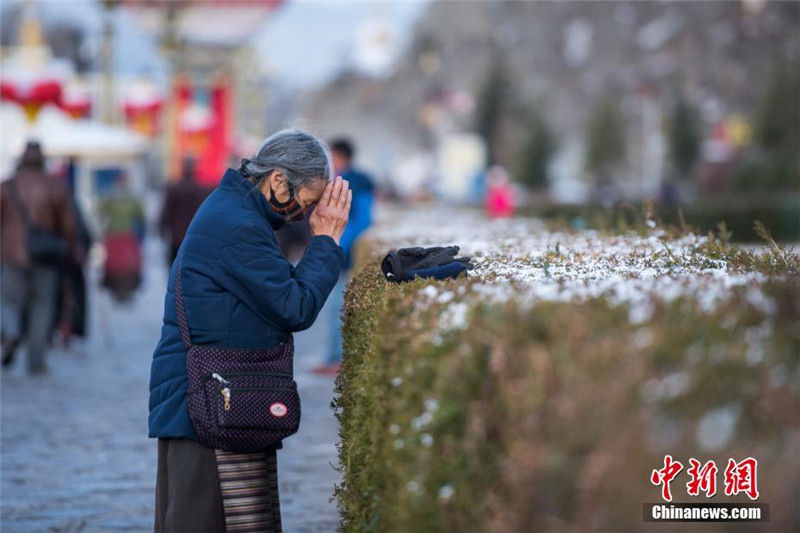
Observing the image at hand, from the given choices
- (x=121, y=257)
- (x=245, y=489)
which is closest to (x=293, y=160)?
(x=245, y=489)

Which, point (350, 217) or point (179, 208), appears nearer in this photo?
point (350, 217)

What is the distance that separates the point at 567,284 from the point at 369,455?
2.54 ft

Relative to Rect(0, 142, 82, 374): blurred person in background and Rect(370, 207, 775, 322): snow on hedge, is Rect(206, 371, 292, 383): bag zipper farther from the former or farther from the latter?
Rect(0, 142, 82, 374): blurred person in background

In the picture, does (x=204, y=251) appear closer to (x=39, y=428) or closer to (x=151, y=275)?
(x=39, y=428)

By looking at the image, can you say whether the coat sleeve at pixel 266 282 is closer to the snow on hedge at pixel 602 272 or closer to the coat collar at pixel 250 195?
the coat collar at pixel 250 195

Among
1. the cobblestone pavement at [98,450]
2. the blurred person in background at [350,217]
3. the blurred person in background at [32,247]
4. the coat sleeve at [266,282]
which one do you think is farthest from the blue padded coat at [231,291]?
the blurred person in background at [32,247]

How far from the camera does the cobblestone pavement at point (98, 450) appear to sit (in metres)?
7.10

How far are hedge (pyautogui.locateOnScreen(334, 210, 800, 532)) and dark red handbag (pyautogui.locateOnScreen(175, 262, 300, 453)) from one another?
1.70 feet

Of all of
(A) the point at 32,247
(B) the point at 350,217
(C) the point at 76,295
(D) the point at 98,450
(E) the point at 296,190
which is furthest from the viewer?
(C) the point at 76,295

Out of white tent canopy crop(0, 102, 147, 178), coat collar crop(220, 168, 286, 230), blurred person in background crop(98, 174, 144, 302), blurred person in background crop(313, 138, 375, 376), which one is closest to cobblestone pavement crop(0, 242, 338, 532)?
blurred person in background crop(313, 138, 375, 376)

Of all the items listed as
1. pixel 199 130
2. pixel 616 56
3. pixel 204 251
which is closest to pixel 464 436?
pixel 204 251

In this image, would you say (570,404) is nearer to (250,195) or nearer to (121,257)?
(250,195)

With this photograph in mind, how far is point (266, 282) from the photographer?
14.7 feet

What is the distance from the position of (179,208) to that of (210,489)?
10930 mm
